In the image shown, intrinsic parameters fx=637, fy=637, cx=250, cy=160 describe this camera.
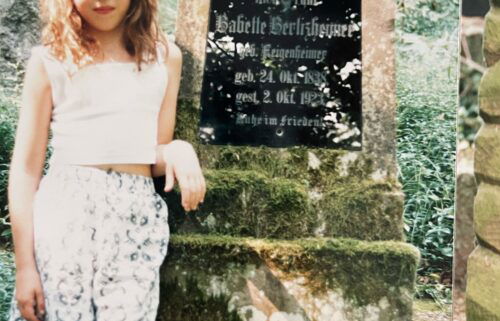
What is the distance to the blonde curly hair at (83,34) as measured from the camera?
6.88 feet

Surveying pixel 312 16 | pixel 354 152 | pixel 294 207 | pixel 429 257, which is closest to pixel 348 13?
pixel 312 16

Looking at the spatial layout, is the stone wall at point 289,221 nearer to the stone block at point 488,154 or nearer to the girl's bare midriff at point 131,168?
the girl's bare midriff at point 131,168

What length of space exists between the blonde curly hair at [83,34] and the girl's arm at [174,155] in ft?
0.31

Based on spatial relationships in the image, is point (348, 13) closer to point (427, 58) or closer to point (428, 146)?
point (427, 58)

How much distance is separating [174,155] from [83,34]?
0.50 m

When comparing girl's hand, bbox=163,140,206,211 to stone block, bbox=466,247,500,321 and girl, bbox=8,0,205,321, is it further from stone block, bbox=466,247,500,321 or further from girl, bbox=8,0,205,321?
stone block, bbox=466,247,500,321

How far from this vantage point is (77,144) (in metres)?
2.09

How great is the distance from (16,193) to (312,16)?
1.21 metres

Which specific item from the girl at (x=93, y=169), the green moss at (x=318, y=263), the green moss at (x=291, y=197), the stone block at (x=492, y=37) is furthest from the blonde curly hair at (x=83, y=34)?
the stone block at (x=492, y=37)

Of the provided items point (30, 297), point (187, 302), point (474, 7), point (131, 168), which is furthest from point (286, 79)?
point (30, 297)

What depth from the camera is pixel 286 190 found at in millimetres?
2297

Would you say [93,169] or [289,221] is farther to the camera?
[289,221]

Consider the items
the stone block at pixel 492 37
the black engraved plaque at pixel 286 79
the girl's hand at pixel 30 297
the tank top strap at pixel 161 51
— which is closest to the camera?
the girl's hand at pixel 30 297

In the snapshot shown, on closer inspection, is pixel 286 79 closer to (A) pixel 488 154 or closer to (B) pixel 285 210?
(B) pixel 285 210
